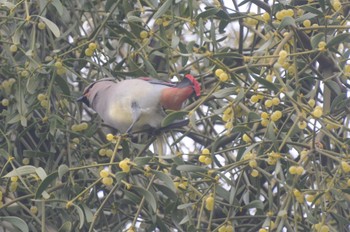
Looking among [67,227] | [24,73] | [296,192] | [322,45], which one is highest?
[322,45]

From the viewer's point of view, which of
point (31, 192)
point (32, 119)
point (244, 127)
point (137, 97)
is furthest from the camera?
point (32, 119)

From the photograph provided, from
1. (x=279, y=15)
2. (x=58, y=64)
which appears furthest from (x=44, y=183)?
(x=279, y=15)

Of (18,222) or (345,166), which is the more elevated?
(345,166)

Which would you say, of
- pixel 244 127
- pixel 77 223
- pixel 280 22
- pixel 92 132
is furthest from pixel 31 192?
pixel 280 22

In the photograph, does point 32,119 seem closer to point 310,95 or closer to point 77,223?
point 77,223

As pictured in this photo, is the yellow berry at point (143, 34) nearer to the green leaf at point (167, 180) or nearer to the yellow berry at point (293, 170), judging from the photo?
the green leaf at point (167, 180)

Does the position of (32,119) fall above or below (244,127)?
below

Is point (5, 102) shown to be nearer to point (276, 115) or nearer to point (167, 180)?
point (167, 180)

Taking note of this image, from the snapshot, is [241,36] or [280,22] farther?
[241,36]

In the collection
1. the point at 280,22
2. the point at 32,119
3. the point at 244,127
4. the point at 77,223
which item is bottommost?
the point at 77,223

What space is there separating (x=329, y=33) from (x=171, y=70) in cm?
38

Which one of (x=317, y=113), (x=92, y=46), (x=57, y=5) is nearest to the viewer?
(x=317, y=113)

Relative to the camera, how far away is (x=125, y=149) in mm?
1842

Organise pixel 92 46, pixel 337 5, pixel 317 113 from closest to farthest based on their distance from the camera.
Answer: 1. pixel 317 113
2. pixel 337 5
3. pixel 92 46
